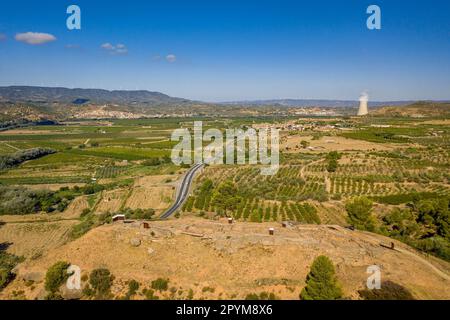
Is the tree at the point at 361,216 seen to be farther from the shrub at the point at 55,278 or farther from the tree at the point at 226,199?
the shrub at the point at 55,278

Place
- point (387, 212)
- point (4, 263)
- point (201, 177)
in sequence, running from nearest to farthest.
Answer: point (4, 263) < point (387, 212) < point (201, 177)

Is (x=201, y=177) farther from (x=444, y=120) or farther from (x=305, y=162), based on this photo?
(x=444, y=120)

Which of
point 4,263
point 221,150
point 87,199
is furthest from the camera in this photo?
point 221,150

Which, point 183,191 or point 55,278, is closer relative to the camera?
point 55,278

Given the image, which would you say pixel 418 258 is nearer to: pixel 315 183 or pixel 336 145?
pixel 315 183

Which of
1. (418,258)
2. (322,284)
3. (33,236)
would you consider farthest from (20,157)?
(418,258)

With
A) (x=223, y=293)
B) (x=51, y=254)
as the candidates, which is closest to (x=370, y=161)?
(x=223, y=293)

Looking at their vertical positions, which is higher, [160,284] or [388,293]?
[388,293]
